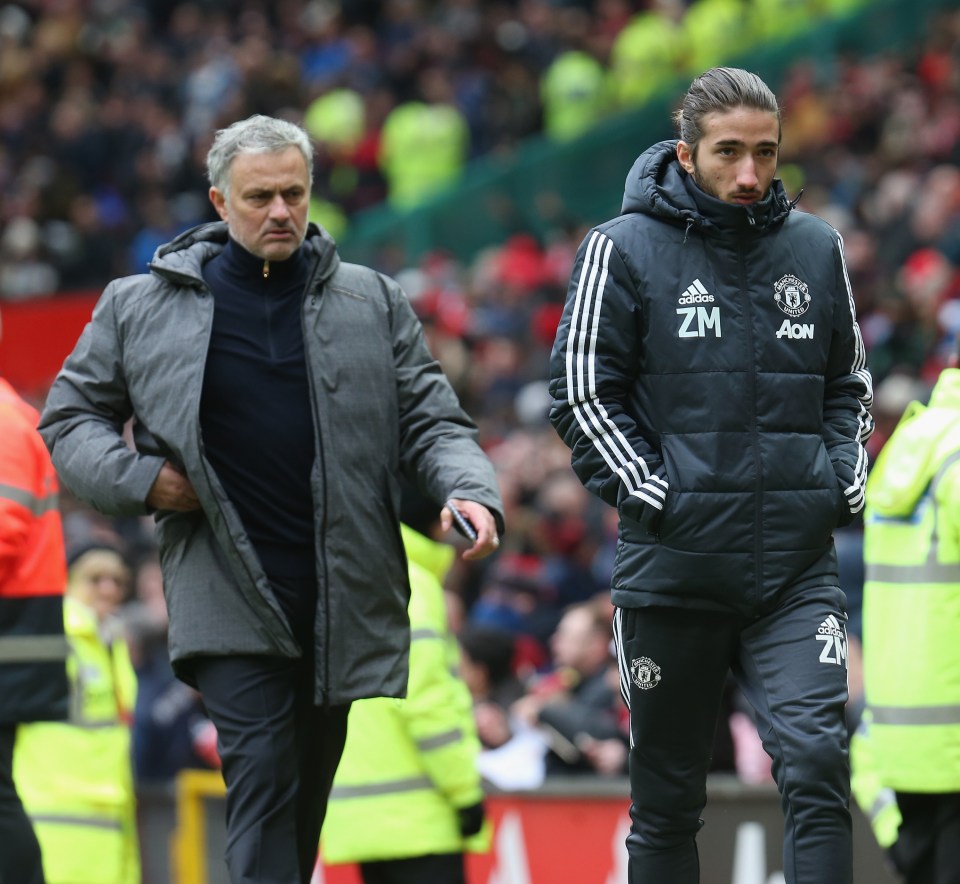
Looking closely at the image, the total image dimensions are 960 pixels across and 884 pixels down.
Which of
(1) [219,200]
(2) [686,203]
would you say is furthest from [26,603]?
(2) [686,203]

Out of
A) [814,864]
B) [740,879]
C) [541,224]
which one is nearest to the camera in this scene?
[814,864]

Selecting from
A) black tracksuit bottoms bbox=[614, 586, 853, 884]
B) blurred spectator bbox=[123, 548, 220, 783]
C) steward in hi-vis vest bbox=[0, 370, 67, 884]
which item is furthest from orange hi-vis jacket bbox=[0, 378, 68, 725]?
blurred spectator bbox=[123, 548, 220, 783]

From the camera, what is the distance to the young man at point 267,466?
19.1ft

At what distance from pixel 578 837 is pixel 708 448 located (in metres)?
3.56

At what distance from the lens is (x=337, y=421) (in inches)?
235

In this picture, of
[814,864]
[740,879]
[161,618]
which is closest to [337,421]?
[814,864]

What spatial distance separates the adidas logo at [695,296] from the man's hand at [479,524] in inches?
30.7

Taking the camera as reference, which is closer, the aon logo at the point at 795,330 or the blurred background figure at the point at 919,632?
the aon logo at the point at 795,330

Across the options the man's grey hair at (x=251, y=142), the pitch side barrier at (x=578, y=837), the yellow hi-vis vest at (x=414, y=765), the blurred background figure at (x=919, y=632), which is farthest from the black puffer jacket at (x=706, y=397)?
the pitch side barrier at (x=578, y=837)

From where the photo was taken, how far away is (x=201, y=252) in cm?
→ 614

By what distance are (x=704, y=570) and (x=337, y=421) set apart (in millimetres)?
1133

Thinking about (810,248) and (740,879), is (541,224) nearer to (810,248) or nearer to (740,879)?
(740,879)

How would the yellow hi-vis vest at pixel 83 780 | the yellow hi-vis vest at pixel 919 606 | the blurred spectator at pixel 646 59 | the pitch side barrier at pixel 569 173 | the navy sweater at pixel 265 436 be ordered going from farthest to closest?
the blurred spectator at pixel 646 59 < the pitch side barrier at pixel 569 173 < the yellow hi-vis vest at pixel 83 780 < the yellow hi-vis vest at pixel 919 606 < the navy sweater at pixel 265 436

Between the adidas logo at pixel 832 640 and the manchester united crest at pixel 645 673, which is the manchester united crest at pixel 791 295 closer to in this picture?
the adidas logo at pixel 832 640
